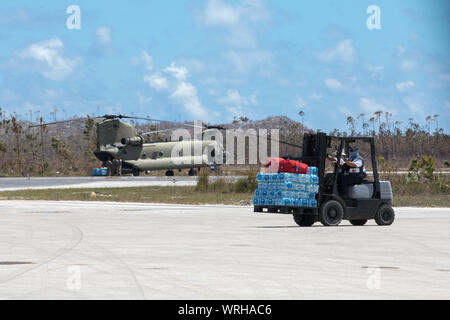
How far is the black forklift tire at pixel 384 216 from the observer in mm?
20797

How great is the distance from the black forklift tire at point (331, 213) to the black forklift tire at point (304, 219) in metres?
0.54

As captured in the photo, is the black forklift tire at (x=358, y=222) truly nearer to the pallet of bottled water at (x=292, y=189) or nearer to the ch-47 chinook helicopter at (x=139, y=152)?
the pallet of bottled water at (x=292, y=189)

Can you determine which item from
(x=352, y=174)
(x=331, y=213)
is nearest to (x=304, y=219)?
(x=331, y=213)

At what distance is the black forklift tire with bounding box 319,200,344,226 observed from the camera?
789 inches

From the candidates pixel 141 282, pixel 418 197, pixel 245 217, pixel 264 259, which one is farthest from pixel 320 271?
pixel 418 197

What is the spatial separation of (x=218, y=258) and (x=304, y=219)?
315 inches

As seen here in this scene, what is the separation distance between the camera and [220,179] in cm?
Result: 4044

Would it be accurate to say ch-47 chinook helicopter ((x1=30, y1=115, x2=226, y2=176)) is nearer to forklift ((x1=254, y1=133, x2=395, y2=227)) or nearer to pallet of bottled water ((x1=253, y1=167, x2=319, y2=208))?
forklift ((x1=254, y1=133, x2=395, y2=227))

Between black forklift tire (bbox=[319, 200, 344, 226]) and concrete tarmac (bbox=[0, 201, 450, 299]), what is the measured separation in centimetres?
37

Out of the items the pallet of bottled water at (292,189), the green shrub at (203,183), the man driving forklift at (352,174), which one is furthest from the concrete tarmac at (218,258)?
the green shrub at (203,183)

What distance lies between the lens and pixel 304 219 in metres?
20.9

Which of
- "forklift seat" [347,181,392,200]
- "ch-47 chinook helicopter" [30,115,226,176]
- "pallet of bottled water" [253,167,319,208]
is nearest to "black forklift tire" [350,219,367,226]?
"forklift seat" [347,181,392,200]

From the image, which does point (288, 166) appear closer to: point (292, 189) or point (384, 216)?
point (292, 189)
